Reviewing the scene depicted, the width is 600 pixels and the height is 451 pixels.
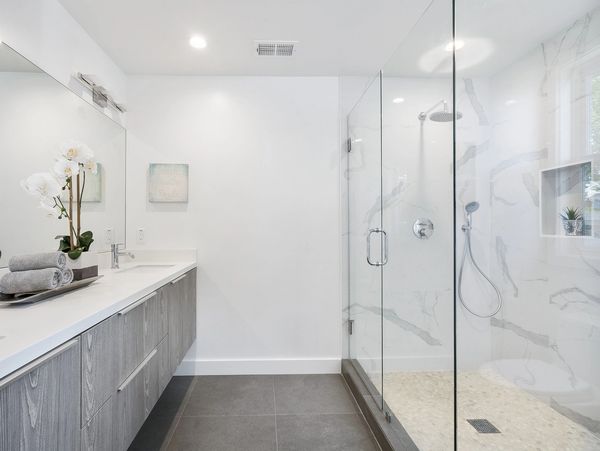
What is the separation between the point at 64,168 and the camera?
1576 millimetres

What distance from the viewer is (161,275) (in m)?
1.99

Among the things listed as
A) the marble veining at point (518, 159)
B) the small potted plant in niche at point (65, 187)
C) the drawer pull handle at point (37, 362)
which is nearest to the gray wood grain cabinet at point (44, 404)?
the drawer pull handle at point (37, 362)

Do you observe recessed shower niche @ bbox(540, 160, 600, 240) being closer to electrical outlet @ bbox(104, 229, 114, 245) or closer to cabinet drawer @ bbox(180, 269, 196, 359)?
cabinet drawer @ bbox(180, 269, 196, 359)

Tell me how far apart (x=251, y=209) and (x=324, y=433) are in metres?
1.65

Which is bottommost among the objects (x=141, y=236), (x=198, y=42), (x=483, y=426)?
(x=483, y=426)

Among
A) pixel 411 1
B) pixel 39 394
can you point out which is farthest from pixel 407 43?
pixel 39 394

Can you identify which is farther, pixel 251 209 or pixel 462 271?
pixel 251 209

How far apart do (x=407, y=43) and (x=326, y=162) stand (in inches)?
46.0

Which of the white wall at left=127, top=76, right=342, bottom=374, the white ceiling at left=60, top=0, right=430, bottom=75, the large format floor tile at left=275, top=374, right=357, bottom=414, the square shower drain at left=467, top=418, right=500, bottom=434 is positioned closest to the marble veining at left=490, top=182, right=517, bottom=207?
the square shower drain at left=467, top=418, right=500, bottom=434

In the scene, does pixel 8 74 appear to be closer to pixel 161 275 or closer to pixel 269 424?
pixel 161 275

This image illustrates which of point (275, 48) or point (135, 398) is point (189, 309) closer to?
point (135, 398)

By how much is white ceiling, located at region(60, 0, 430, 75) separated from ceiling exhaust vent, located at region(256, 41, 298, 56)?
4 cm

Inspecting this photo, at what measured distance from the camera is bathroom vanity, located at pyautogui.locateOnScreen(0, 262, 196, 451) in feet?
2.67

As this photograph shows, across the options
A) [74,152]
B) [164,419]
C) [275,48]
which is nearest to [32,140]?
[74,152]
